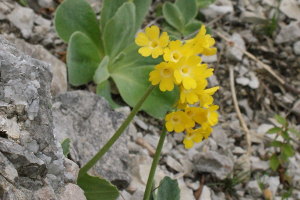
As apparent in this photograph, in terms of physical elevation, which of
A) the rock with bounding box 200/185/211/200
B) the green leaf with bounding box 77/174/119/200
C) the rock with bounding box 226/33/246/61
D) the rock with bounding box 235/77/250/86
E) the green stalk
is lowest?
the rock with bounding box 200/185/211/200

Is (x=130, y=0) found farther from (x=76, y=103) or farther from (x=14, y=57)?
(x=14, y=57)

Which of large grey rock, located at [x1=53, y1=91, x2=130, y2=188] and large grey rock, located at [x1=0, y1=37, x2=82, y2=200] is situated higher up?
large grey rock, located at [x1=0, y1=37, x2=82, y2=200]

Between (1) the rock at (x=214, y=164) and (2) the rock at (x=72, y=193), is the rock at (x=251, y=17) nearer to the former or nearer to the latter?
(1) the rock at (x=214, y=164)

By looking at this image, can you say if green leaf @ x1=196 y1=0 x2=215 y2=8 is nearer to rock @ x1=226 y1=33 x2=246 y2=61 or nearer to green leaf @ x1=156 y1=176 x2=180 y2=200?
rock @ x1=226 y1=33 x2=246 y2=61

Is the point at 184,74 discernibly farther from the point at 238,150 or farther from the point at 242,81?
the point at 242,81

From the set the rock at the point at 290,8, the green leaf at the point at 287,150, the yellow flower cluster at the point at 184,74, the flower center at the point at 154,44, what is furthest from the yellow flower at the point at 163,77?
the rock at the point at 290,8

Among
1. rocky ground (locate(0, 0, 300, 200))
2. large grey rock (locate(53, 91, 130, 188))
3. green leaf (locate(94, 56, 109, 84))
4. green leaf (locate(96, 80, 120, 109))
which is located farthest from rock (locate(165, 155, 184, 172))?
green leaf (locate(94, 56, 109, 84))
